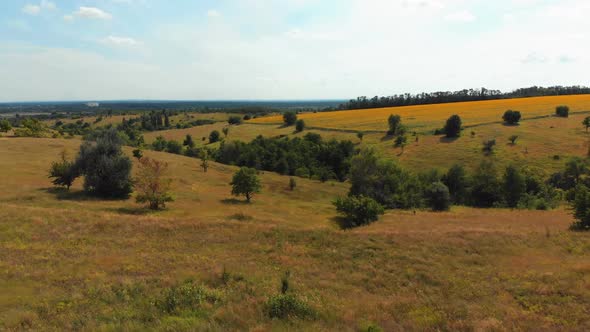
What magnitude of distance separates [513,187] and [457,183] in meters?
8.59

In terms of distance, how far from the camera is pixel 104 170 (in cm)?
3728

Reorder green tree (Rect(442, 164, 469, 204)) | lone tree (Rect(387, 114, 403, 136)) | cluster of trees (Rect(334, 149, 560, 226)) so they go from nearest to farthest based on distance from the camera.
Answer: cluster of trees (Rect(334, 149, 560, 226)) < green tree (Rect(442, 164, 469, 204)) < lone tree (Rect(387, 114, 403, 136))

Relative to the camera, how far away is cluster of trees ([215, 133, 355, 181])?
7119 cm

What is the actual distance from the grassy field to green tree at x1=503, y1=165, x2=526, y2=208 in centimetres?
2197

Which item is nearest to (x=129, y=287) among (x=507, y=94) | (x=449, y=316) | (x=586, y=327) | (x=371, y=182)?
(x=449, y=316)

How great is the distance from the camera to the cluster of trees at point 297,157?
71188mm

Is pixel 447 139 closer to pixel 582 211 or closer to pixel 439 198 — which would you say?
pixel 439 198

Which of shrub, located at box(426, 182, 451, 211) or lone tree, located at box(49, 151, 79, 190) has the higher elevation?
lone tree, located at box(49, 151, 79, 190)

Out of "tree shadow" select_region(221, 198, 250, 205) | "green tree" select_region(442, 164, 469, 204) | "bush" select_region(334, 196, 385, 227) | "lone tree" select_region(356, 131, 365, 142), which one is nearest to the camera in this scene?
"bush" select_region(334, 196, 385, 227)

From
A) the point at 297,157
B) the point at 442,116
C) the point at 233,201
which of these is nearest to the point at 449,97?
the point at 442,116

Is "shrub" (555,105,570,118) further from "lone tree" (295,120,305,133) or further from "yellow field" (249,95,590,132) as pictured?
"lone tree" (295,120,305,133)

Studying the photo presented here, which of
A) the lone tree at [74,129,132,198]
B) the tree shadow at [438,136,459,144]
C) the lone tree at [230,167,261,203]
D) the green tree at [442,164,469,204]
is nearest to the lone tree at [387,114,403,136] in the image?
the tree shadow at [438,136,459,144]

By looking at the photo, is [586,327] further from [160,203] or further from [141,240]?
[160,203]

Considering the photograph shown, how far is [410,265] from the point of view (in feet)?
52.2
